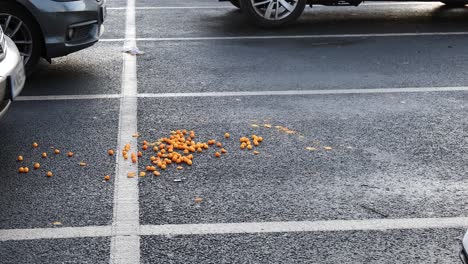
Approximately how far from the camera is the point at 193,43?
1025 cm

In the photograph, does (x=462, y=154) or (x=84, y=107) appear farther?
(x=84, y=107)

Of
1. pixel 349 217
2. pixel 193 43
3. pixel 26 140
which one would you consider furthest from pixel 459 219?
pixel 193 43

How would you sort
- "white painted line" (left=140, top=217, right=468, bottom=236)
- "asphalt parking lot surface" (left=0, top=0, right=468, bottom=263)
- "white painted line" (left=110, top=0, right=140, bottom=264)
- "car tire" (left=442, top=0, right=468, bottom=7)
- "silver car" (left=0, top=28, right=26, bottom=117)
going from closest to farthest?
"white painted line" (left=110, top=0, right=140, bottom=264)
"asphalt parking lot surface" (left=0, top=0, right=468, bottom=263)
"white painted line" (left=140, top=217, right=468, bottom=236)
"silver car" (left=0, top=28, right=26, bottom=117)
"car tire" (left=442, top=0, right=468, bottom=7)

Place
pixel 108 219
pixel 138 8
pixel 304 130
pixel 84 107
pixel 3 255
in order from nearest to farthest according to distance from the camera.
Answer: pixel 3 255, pixel 108 219, pixel 304 130, pixel 84 107, pixel 138 8

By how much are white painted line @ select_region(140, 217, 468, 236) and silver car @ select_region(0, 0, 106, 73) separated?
3.81 metres

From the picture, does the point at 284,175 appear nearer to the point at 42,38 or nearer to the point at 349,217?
the point at 349,217

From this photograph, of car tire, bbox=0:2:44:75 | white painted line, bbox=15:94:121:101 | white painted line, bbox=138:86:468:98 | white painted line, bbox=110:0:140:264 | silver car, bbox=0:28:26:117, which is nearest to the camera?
white painted line, bbox=110:0:140:264

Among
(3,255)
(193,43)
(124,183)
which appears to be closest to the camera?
(3,255)

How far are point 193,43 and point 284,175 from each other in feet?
16.1

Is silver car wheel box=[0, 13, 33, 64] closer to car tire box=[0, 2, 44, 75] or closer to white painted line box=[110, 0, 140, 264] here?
car tire box=[0, 2, 44, 75]

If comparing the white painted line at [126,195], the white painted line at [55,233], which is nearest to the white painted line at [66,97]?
the white painted line at [126,195]

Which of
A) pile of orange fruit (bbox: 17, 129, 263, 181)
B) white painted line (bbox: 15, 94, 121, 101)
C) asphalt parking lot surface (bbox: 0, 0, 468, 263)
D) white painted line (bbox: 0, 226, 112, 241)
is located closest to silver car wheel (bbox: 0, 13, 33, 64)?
asphalt parking lot surface (bbox: 0, 0, 468, 263)

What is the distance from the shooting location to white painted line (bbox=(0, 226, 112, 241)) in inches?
181

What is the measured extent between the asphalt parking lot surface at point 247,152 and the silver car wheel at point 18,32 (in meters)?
0.39
